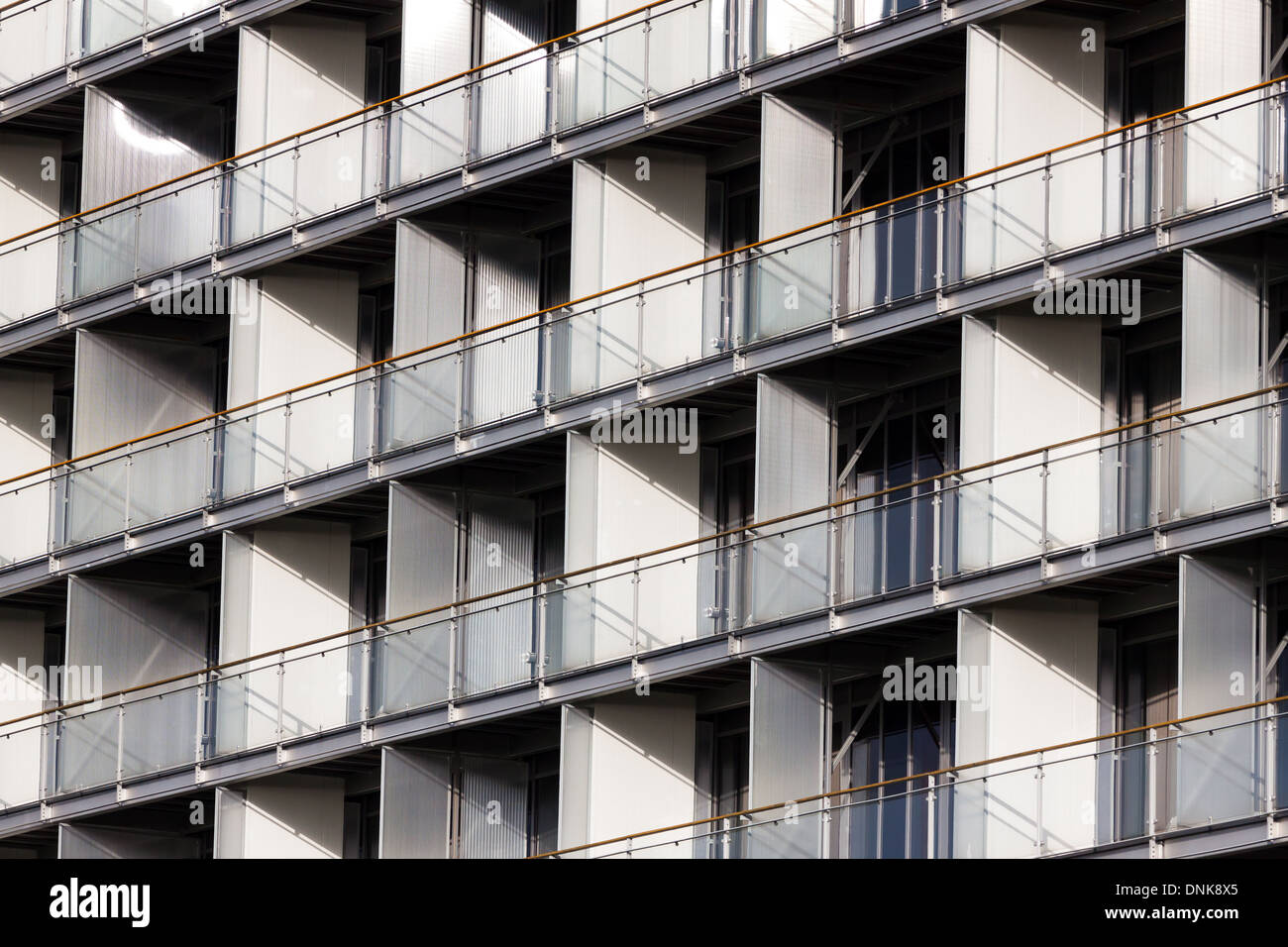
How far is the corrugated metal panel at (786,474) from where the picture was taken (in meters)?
45.4

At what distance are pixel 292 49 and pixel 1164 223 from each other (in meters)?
16.9

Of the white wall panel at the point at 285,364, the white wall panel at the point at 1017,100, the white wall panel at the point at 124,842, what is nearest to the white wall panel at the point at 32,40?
the white wall panel at the point at 285,364

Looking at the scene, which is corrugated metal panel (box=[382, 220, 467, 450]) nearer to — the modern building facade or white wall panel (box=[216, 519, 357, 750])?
the modern building facade

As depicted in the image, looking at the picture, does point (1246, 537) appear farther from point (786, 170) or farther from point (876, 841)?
point (786, 170)

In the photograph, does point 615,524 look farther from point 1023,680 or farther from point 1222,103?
point 1222,103

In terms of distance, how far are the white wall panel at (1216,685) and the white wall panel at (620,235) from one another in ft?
32.8

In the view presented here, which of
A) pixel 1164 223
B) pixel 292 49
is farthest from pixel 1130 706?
pixel 292 49

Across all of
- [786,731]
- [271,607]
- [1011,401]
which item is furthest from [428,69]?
[1011,401]

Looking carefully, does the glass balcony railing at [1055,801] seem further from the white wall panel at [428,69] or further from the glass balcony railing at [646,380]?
the white wall panel at [428,69]

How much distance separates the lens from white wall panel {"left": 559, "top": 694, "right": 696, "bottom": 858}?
156ft

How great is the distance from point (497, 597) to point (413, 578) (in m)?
2.09

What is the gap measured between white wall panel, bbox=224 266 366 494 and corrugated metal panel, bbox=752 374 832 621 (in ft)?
27.3

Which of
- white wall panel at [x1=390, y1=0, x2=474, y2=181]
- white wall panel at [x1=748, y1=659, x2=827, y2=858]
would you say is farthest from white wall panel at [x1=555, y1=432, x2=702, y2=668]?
white wall panel at [x1=390, y1=0, x2=474, y2=181]

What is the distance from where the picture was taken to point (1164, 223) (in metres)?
41.8
